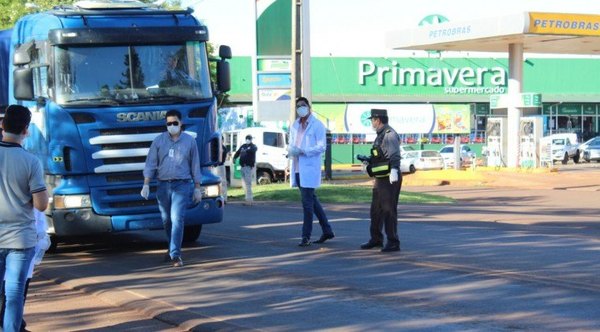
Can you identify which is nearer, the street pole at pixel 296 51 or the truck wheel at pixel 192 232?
the truck wheel at pixel 192 232

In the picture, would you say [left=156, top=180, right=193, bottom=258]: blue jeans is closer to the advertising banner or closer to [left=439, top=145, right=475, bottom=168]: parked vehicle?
[left=439, top=145, right=475, bottom=168]: parked vehicle

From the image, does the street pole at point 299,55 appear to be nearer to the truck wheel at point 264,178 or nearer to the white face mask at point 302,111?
the truck wheel at point 264,178

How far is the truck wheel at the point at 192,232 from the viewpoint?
583 inches

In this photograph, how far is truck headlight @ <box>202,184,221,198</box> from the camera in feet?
44.8

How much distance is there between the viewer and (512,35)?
41719mm

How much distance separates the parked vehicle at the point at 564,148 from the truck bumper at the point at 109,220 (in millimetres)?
49978

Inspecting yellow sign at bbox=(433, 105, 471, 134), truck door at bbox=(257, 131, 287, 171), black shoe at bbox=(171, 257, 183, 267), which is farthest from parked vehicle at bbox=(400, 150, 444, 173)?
black shoe at bbox=(171, 257, 183, 267)

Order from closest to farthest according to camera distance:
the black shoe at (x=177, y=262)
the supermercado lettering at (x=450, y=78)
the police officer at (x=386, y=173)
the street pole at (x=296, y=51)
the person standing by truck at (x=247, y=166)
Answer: the black shoe at (x=177, y=262) < the police officer at (x=386, y=173) < the person standing by truck at (x=247, y=166) < the street pole at (x=296, y=51) < the supermercado lettering at (x=450, y=78)

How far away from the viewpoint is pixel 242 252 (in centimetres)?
1375

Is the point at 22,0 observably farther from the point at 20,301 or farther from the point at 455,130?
the point at 20,301

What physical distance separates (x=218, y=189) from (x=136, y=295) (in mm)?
3840

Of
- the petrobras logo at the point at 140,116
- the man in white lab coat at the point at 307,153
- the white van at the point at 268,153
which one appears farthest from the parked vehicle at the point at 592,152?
the petrobras logo at the point at 140,116

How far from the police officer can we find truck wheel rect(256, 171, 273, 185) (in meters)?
25.6

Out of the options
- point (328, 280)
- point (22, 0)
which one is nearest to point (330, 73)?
point (22, 0)
